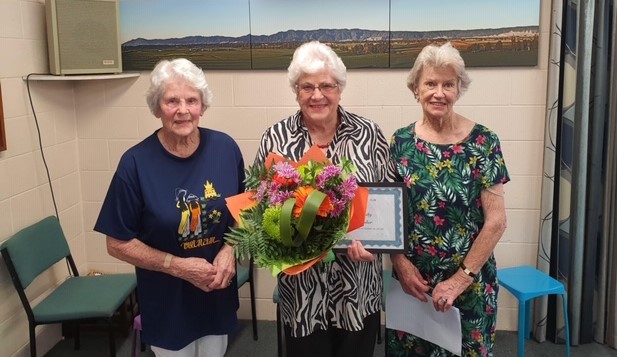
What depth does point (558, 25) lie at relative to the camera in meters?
3.00

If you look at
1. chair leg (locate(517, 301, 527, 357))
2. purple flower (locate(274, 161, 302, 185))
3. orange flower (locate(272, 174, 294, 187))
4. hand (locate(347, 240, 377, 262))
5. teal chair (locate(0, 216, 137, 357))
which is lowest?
chair leg (locate(517, 301, 527, 357))

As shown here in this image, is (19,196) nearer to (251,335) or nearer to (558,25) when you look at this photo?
(251,335)

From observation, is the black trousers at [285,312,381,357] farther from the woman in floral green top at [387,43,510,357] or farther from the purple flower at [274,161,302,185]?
the purple flower at [274,161,302,185]

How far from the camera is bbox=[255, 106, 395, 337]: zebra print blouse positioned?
1886 millimetres

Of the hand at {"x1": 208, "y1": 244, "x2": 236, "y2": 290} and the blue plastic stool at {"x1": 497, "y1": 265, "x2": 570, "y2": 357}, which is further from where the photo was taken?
the blue plastic stool at {"x1": 497, "y1": 265, "x2": 570, "y2": 357}

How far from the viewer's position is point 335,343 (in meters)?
1.98

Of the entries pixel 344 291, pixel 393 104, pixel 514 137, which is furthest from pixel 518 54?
pixel 344 291

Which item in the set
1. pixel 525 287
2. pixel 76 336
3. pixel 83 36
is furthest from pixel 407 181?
pixel 76 336

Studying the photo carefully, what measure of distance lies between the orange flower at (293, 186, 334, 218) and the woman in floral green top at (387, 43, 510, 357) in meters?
0.44

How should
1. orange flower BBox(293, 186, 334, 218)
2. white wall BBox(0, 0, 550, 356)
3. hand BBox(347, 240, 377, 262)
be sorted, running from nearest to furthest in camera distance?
orange flower BBox(293, 186, 334, 218), hand BBox(347, 240, 377, 262), white wall BBox(0, 0, 550, 356)

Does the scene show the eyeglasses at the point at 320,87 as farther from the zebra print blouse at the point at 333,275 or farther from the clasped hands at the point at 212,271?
the clasped hands at the point at 212,271

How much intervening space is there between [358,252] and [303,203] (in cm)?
30

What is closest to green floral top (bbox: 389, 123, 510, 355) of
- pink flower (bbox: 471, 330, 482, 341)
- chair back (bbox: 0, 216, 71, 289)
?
pink flower (bbox: 471, 330, 482, 341)

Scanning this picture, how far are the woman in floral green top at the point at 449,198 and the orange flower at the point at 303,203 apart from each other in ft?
1.44
